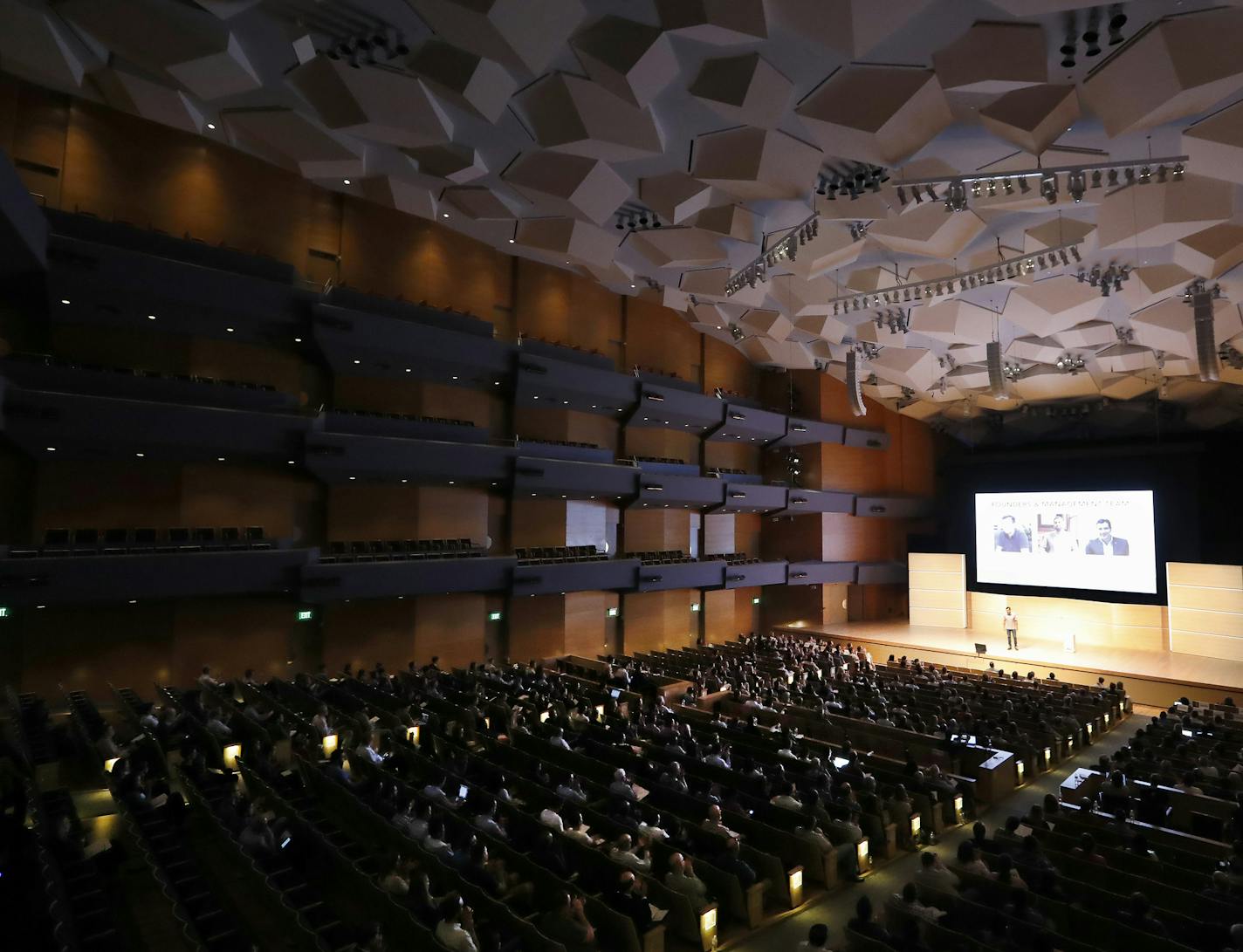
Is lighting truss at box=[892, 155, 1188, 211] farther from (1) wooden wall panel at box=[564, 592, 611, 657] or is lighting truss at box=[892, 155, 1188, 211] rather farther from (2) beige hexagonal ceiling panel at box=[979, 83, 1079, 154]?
(1) wooden wall panel at box=[564, 592, 611, 657]

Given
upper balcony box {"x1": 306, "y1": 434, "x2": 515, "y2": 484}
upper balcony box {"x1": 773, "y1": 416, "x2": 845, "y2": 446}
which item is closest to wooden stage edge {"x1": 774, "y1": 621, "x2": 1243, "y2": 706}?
upper balcony box {"x1": 773, "y1": 416, "x2": 845, "y2": 446}

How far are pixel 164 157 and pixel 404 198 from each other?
5.14 meters

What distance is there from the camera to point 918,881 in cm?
724

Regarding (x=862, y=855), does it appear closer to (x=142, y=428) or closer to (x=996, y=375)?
(x=996, y=375)

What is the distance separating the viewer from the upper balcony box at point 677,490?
22203mm

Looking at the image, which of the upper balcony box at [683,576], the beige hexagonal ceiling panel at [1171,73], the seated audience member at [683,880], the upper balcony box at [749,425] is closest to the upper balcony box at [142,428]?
the upper balcony box at [683,576]

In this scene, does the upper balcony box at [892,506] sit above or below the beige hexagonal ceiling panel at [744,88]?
below

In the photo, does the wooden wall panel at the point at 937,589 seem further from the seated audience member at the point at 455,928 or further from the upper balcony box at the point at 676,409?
the seated audience member at the point at 455,928

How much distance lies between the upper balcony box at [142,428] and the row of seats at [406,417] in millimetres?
1973

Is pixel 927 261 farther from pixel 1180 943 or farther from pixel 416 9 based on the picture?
pixel 1180 943

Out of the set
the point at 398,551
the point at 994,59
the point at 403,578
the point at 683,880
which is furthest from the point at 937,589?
the point at 683,880

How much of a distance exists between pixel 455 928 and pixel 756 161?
37.8 feet

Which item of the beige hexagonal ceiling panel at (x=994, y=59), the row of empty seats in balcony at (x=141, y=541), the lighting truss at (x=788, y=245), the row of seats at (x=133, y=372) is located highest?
the beige hexagonal ceiling panel at (x=994, y=59)

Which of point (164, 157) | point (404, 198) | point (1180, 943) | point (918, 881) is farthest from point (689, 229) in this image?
point (1180, 943)
